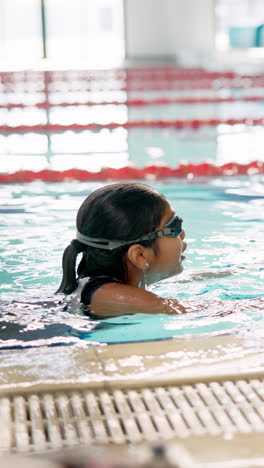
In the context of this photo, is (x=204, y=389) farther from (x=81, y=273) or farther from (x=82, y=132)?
(x=82, y=132)

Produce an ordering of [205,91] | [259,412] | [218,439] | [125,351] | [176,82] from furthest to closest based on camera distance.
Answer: [176,82]
[205,91]
[125,351]
[259,412]
[218,439]

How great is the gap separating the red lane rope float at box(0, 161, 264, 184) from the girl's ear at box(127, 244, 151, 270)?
3502mm

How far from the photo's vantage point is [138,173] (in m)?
6.18

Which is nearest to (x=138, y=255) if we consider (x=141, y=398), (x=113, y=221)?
(x=113, y=221)

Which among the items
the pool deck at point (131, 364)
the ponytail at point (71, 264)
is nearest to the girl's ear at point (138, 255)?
the ponytail at point (71, 264)

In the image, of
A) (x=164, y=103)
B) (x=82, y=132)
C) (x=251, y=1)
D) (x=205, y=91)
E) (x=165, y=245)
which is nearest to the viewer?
(x=165, y=245)

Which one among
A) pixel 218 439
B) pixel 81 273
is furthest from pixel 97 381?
pixel 81 273

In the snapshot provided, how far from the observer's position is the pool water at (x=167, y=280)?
2701mm

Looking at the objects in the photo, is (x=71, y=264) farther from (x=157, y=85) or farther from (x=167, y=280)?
(x=157, y=85)

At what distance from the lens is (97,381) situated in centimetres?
207

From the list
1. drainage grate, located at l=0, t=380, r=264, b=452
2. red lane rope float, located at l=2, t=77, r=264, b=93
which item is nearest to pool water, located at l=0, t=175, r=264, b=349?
drainage grate, located at l=0, t=380, r=264, b=452

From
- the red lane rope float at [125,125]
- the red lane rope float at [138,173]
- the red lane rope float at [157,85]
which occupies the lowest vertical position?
the red lane rope float at [157,85]

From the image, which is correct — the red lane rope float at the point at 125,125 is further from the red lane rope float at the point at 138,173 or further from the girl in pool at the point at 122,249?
the girl in pool at the point at 122,249

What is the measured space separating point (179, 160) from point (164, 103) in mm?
5064
